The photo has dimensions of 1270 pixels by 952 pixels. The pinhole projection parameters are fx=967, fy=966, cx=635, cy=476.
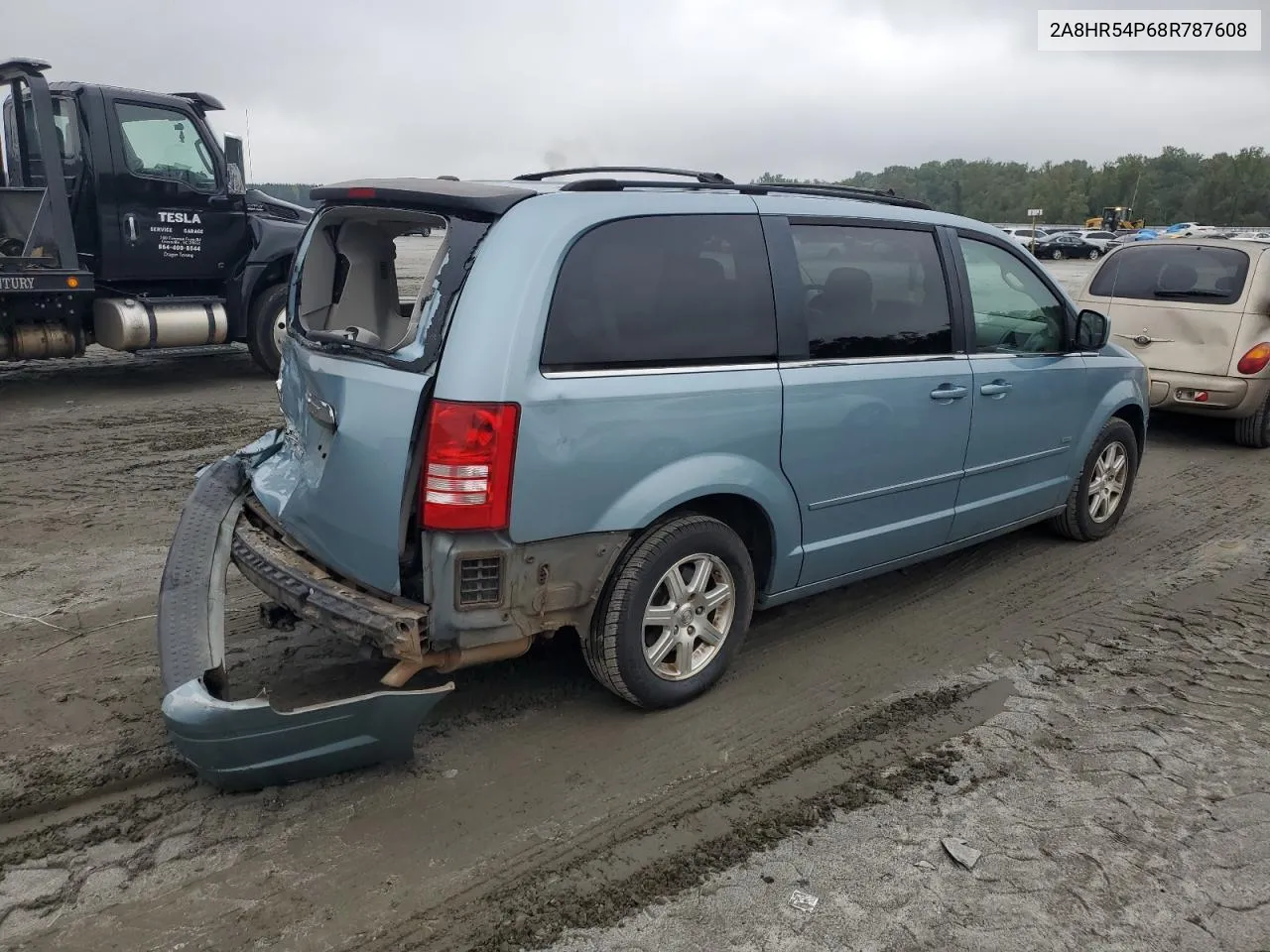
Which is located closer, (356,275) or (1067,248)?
(356,275)

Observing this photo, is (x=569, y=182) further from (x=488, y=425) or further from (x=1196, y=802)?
(x=1196, y=802)

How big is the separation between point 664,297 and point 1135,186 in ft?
340

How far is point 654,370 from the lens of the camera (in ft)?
10.8

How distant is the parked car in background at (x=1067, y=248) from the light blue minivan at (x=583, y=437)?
45.7 meters

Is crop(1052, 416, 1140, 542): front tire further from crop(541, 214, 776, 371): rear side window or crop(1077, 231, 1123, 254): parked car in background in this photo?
crop(1077, 231, 1123, 254): parked car in background

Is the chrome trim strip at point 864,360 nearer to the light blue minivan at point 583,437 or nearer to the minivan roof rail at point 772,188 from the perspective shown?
the light blue minivan at point 583,437

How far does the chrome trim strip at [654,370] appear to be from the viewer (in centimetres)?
306

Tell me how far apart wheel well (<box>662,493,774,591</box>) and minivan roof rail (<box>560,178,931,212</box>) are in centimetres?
115

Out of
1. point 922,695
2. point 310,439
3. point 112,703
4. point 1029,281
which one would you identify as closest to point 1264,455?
point 1029,281

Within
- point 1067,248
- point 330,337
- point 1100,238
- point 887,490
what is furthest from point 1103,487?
point 1100,238

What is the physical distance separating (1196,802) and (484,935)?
228 cm

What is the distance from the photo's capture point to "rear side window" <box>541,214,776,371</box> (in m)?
3.13

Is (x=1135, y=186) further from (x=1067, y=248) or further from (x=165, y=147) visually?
(x=165, y=147)

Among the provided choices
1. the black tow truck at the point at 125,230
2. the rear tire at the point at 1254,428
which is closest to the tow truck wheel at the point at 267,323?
the black tow truck at the point at 125,230
